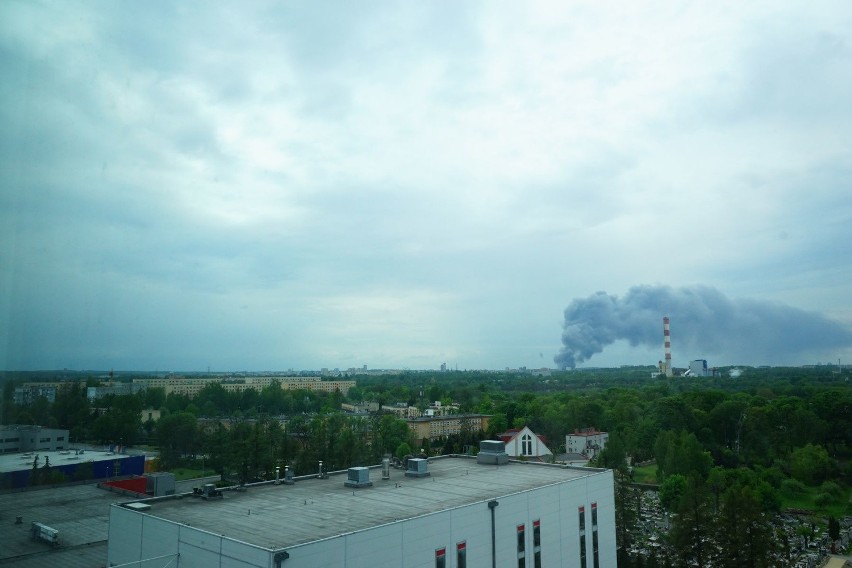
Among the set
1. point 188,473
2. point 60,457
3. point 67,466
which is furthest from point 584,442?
point 60,457

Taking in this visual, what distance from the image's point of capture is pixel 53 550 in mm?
13414

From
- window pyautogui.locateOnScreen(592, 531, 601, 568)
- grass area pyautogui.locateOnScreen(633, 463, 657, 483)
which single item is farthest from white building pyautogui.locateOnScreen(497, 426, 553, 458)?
window pyautogui.locateOnScreen(592, 531, 601, 568)

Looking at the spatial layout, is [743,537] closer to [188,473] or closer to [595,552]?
[595,552]

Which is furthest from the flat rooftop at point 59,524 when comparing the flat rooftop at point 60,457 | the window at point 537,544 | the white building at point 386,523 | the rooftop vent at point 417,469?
the window at point 537,544

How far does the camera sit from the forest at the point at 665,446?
1388 centimetres

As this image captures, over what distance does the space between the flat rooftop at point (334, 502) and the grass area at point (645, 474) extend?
17.0 m

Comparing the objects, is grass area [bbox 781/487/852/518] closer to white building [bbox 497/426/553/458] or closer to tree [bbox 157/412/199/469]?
white building [bbox 497/426/553/458]

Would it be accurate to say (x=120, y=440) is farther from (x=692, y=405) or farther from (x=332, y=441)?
(x=692, y=405)

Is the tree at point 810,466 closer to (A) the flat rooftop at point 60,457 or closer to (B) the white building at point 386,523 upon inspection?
(B) the white building at point 386,523

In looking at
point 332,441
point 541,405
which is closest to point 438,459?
point 332,441

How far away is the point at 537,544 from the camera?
11.0 meters

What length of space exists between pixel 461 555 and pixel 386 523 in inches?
71.9

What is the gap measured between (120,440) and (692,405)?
35586 millimetres

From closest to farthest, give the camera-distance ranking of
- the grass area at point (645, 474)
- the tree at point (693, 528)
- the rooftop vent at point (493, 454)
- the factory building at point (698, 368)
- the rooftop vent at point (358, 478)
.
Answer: the rooftop vent at point (358, 478)
the tree at point (693, 528)
the rooftop vent at point (493, 454)
the grass area at point (645, 474)
the factory building at point (698, 368)
